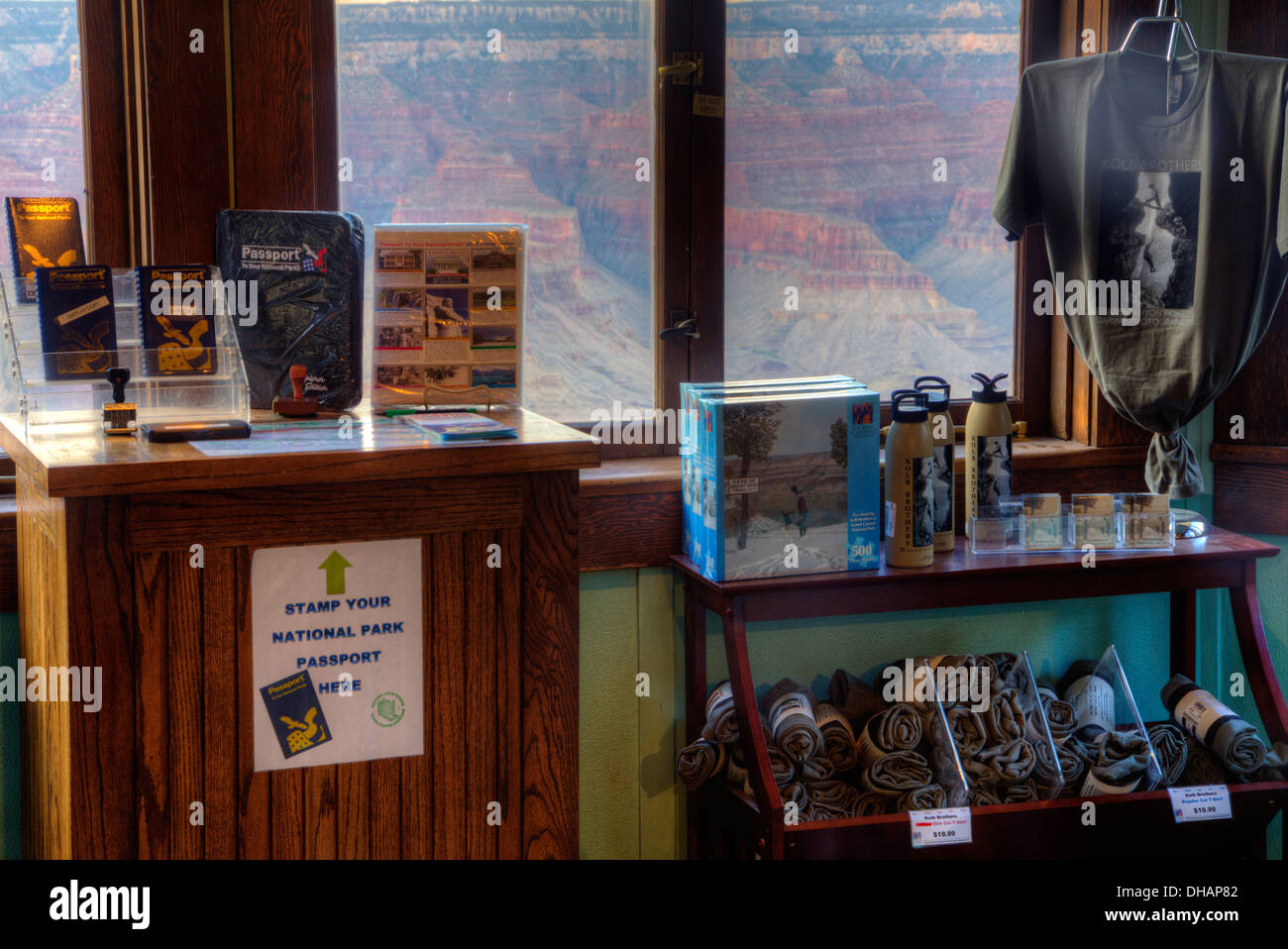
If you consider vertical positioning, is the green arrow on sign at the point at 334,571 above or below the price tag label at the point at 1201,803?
above

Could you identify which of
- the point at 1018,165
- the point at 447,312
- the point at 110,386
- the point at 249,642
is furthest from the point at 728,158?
the point at 249,642

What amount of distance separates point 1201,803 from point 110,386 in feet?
6.37

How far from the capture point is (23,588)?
6.33 feet

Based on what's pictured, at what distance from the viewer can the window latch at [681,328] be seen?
252 cm

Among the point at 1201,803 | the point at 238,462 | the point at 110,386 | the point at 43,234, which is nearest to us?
the point at 238,462

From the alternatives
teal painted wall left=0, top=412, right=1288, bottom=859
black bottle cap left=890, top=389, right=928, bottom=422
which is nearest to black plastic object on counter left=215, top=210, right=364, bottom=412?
teal painted wall left=0, top=412, right=1288, bottom=859

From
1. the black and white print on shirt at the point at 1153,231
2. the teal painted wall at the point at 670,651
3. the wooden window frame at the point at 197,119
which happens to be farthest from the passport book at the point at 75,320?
the black and white print on shirt at the point at 1153,231

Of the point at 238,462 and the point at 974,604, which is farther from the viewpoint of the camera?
the point at 974,604

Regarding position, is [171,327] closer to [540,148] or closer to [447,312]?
[447,312]

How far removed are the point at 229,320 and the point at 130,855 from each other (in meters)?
0.74

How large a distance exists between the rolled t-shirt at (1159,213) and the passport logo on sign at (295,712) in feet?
5.33

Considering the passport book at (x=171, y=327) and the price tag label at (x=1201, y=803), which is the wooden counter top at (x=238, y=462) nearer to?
the passport book at (x=171, y=327)

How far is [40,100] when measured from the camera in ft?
6.96
